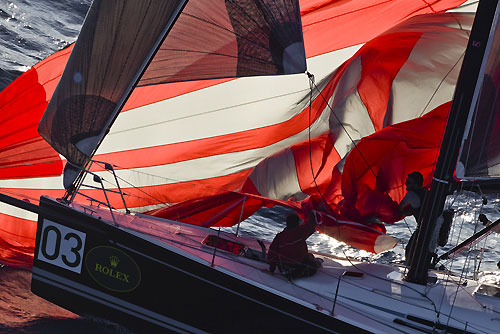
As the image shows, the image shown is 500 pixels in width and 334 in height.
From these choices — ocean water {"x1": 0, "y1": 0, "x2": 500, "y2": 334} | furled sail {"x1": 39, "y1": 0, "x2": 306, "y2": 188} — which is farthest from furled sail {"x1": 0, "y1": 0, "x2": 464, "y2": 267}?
furled sail {"x1": 39, "y1": 0, "x2": 306, "y2": 188}

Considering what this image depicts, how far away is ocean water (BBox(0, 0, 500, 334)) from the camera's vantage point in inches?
196

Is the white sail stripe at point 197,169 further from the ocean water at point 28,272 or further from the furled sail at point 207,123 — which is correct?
the ocean water at point 28,272

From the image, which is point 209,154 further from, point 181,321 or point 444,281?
point 444,281

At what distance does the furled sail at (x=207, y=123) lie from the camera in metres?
5.72

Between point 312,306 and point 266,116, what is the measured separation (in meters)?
2.29

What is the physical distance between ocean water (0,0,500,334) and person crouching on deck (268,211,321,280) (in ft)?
1.48

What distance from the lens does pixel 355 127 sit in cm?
614

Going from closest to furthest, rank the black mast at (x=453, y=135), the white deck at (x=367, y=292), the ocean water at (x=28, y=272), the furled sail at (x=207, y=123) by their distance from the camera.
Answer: the white deck at (x=367, y=292) → the black mast at (x=453, y=135) → the ocean water at (x=28, y=272) → the furled sail at (x=207, y=123)

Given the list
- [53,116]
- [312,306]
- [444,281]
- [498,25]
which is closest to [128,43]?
[53,116]

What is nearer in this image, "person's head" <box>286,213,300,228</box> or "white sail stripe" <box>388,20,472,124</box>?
"person's head" <box>286,213,300,228</box>

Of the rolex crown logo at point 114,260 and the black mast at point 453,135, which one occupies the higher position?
the black mast at point 453,135

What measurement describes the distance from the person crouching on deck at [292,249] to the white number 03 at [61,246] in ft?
4.67

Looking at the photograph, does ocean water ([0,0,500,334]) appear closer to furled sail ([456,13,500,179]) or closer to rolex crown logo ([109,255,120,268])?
furled sail ([456,13,500,179])

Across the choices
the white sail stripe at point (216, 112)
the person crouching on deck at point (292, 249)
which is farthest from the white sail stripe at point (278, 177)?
the person crouching on deck at point (292, 249)
